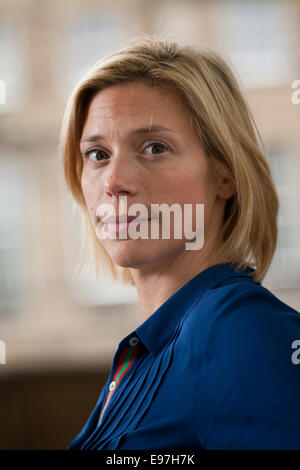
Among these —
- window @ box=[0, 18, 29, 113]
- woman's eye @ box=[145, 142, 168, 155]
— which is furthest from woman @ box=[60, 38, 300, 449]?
window @ box=[0, 18, 29, 113]

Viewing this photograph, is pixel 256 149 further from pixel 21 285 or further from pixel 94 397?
pixel 21 285

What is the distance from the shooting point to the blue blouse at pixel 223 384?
2.44 ft

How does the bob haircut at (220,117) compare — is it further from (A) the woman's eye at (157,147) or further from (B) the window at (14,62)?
(B) the window at (14,62)

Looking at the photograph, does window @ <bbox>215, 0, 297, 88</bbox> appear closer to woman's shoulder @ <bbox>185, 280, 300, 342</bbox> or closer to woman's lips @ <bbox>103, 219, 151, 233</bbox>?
woman's lips @ <bbox>103, 219, 151, 233</bbox>

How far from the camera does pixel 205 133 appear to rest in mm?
1061

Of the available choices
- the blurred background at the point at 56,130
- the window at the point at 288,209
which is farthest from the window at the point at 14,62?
the window at the point at 288,209

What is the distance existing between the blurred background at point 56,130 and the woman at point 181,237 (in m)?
6.64

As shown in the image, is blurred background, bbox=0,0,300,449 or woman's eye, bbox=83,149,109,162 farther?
blurred background, bbox=0,0,300,449

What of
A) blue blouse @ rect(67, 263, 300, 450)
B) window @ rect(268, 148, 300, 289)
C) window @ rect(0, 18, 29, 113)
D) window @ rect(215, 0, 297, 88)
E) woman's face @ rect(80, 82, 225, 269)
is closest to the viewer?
blue blouse @ rect(67, 263, 300, 450)

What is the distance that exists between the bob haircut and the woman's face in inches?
1.0

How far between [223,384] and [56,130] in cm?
732

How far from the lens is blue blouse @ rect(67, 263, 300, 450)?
0.74m

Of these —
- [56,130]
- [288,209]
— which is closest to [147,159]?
[56,130]

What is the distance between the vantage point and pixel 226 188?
114 cm
